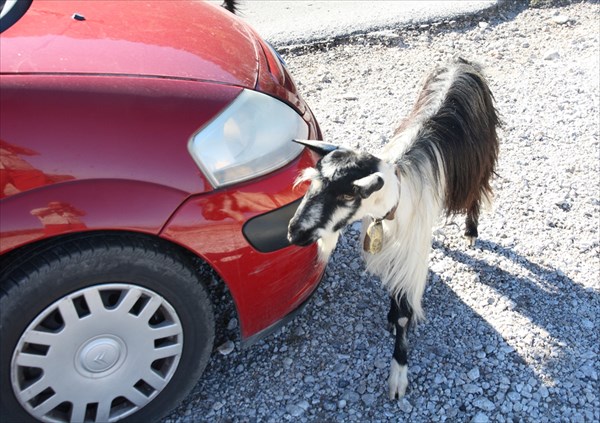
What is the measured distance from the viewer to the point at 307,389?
9.94 ft

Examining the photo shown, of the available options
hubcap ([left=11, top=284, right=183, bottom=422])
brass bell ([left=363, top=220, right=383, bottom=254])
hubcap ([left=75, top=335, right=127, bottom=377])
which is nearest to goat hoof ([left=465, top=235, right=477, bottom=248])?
brass bell ([left=363, top=220, right=383, bottom=254])

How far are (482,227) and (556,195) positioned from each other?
645 mm

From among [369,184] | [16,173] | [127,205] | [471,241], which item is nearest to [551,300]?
[471,241]

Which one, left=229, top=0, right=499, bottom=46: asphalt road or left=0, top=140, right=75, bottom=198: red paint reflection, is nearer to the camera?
left=0, top=140, right=75, bottom=198: red paint reflection

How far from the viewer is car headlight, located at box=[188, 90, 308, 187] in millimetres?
2453

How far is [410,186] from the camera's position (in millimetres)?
2979

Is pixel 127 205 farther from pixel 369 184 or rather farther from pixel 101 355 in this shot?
pixel 369 184

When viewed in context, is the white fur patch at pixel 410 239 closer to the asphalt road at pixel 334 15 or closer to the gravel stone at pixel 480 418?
the gravel stone at pixel 480 418

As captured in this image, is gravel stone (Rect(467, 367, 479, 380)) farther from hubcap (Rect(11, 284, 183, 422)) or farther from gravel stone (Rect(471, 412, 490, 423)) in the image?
hubcap (Rect(11, 284, 183, 422))

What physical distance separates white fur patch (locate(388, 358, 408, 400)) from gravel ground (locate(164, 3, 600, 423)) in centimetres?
4

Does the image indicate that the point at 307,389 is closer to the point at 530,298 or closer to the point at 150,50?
the point at 530,298

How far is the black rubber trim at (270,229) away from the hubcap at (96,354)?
0.46 m

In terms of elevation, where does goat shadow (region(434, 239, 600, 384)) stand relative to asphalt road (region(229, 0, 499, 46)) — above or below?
below

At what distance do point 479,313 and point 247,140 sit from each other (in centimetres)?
180
